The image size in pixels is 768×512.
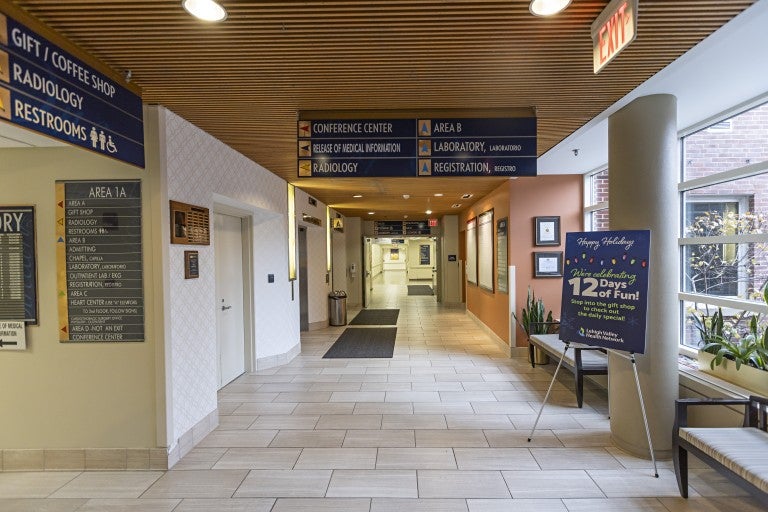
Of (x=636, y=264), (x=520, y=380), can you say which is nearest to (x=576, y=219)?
(x=520, y=380)

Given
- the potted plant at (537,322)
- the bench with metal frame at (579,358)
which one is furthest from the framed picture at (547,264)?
the bench with metal frame at (579,358)

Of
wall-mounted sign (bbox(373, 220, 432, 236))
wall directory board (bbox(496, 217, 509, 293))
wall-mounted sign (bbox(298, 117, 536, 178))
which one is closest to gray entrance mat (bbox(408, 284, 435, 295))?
wall-mounted sign (bbox(373, 220, 432, 236))

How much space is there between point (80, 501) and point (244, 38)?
121 inches

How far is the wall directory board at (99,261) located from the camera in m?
3.10

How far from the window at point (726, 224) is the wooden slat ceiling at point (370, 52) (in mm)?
1126

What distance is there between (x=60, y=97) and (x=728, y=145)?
15.3ft

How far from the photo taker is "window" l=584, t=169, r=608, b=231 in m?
5.76

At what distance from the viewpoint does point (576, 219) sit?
6145mm

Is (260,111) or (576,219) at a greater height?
(260,111)

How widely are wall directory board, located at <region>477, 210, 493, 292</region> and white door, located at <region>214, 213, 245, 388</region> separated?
426 cm

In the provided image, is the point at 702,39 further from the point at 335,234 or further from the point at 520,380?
the point at 335,234

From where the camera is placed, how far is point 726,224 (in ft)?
11.3

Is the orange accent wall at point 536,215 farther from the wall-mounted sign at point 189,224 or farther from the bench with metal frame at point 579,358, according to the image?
the wall-mounted sign at point 189,224

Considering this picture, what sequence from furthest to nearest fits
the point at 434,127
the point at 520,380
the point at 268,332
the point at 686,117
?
1. the point at 268,332
2. the point at 520,380
3. the point at 686,117
4. the point at 434,127
